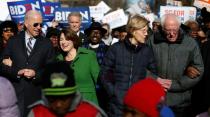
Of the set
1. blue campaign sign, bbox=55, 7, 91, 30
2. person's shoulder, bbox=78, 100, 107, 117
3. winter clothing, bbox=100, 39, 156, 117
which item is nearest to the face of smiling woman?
winter clothing, bbox=100, 39, 156, 117

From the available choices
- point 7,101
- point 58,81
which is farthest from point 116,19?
point 58,81

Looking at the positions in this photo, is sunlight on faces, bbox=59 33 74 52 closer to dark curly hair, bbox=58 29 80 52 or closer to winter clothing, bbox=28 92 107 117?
dark curly hair, bbox=58 29 80 52

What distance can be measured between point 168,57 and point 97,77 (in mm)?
869

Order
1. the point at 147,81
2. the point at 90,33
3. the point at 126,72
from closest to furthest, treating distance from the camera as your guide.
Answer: the point at 147,81 → the point at 126,72 → the point at 90,33

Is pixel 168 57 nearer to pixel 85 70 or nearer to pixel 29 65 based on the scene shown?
pixel 85 70

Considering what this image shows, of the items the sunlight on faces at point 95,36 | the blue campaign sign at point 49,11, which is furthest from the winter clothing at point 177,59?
the blue campaign sign at point 49,11

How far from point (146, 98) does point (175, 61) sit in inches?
132

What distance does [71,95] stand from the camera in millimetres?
4352

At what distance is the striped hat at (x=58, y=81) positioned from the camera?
4277 mm

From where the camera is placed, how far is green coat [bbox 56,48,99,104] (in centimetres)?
729

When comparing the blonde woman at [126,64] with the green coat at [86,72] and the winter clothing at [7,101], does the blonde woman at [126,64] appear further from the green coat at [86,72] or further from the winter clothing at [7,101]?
the winter clothing at [7,101]

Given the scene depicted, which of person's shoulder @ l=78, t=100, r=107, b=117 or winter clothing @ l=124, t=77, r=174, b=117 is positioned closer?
winter clothing @ l=124, t=77, r=174, b=117

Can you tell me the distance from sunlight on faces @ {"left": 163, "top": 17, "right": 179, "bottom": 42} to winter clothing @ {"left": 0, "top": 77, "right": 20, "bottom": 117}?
242 centimetres

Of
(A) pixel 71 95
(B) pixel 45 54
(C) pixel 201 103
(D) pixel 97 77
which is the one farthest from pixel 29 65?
(A) pixel 71 95
